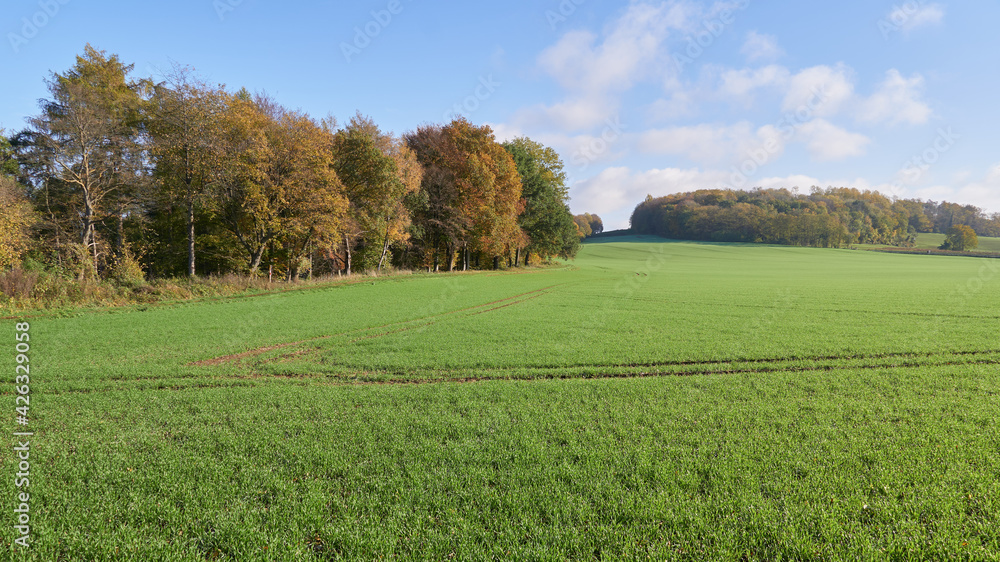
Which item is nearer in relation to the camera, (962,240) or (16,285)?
(16,285)

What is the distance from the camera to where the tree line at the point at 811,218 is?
4259 inches

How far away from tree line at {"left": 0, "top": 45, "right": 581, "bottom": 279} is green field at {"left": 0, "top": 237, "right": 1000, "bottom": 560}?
16764mm

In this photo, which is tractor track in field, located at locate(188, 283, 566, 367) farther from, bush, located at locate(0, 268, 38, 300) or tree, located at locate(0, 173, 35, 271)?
tree, located at locate(0, 173, 35, 271)

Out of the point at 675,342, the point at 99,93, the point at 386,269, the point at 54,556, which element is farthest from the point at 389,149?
the point at 54,556

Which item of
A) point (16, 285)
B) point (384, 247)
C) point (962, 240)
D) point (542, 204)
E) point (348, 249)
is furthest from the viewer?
point (962, 240)

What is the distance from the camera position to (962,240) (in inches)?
3900

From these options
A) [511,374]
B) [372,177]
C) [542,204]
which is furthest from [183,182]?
[542,204]

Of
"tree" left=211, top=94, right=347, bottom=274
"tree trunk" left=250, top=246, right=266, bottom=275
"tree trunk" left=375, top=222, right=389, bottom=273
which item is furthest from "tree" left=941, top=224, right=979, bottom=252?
"tree trunk" left=250, top=246, right=266, bottom=275

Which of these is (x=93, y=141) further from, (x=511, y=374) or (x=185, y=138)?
(x=511, y=374)

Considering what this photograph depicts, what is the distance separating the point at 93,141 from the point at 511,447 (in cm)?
3579

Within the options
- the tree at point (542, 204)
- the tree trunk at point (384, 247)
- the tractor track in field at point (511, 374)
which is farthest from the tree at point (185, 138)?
the tree at point (542, 204)

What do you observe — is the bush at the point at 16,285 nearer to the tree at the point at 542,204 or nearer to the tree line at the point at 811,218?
the tree at the point at 542,204

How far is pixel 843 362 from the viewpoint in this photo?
1125 cm

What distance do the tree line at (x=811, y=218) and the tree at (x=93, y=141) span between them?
130 metres
